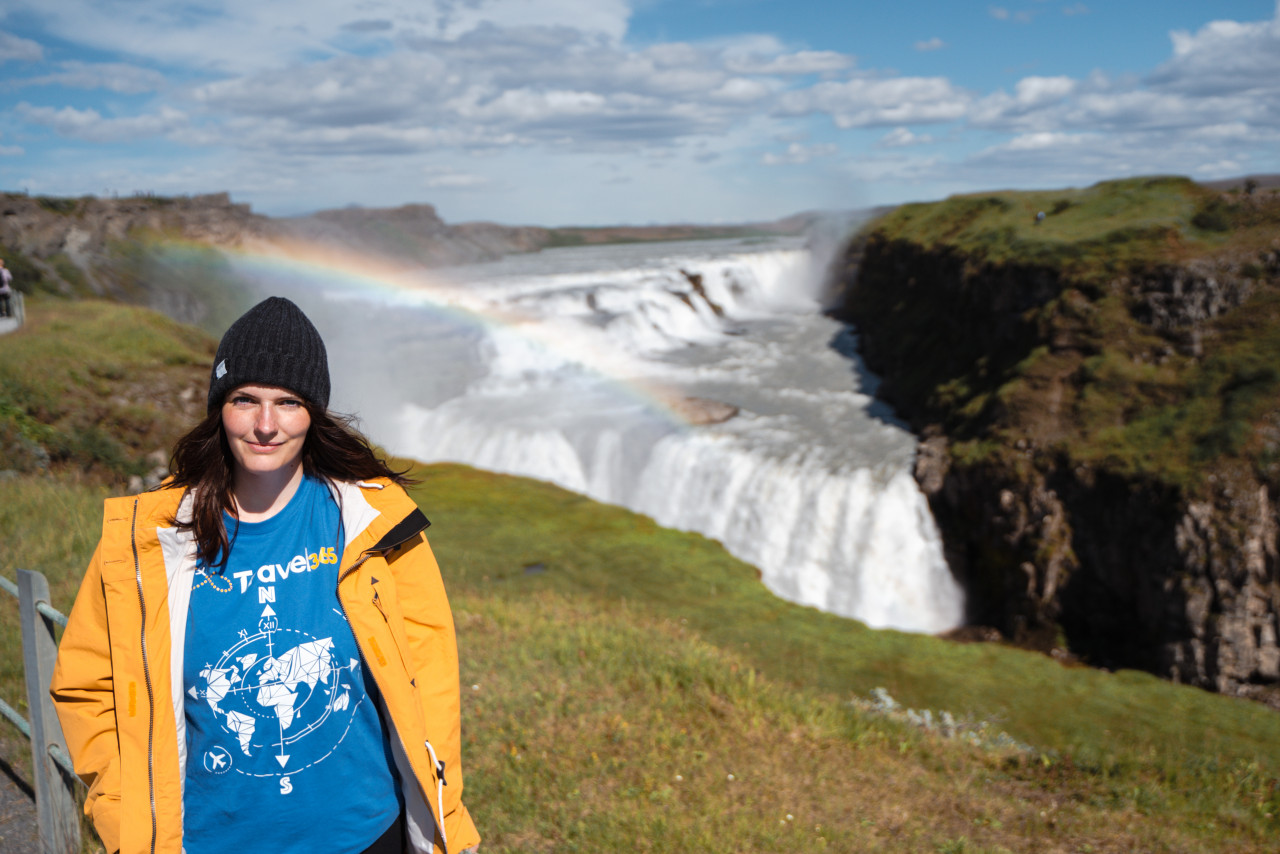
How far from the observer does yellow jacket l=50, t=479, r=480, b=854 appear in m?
2.39

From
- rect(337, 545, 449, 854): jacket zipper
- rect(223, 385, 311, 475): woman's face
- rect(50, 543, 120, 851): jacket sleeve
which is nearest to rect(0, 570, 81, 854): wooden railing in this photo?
rect(50, 543, 120, 851): jacket sleeve

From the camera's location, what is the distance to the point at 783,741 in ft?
23.5

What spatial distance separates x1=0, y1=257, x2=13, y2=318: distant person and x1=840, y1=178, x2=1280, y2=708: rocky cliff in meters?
24.4

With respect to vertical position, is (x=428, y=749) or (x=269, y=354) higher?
(x=269, y=354)

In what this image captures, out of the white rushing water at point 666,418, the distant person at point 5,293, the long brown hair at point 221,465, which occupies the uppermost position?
the distant person at point 5,293

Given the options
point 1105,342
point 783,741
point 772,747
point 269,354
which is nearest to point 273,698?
point 269,354

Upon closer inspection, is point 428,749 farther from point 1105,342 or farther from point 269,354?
point 1105,342

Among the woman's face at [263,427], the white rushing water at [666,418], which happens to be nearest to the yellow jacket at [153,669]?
the woman's face at [263,427]

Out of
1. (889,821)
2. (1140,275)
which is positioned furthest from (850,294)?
(889,821)

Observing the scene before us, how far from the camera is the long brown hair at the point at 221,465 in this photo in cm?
247

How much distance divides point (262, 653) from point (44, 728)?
227 cm

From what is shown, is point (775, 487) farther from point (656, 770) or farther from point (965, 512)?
point (656, 770)

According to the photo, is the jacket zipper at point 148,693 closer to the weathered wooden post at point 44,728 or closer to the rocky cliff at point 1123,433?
the weathered wooden post at point 44,728

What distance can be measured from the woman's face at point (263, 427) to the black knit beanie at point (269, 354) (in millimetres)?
35
